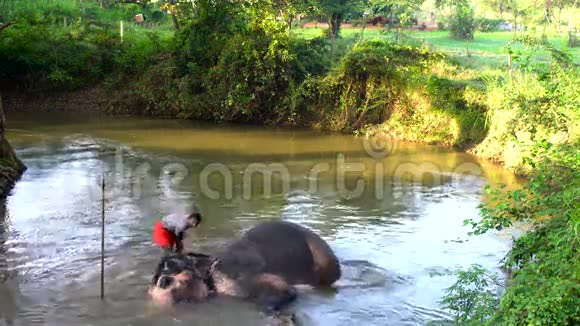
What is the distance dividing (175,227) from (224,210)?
3.85 metres

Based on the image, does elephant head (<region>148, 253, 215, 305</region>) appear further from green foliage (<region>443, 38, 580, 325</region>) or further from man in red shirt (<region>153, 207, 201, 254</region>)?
green foliage (<region>443, 38, 580, 325</region>)

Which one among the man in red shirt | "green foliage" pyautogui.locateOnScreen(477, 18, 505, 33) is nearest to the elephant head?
the man in red shirt

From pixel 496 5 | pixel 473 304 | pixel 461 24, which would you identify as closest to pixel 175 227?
pixel 473 304

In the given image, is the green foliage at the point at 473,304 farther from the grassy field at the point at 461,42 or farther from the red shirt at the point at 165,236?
the grassy field at the point at 461,42

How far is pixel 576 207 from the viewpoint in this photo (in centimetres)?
614

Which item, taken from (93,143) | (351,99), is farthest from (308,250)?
(351,99)

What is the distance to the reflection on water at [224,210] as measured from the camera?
777cm

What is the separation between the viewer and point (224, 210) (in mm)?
11758

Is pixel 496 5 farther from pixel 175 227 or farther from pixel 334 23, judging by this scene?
pixel 175 227

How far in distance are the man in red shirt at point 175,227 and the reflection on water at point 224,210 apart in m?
0.62

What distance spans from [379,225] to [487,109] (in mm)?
7937

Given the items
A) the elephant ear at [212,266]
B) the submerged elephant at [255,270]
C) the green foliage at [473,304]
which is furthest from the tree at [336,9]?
the green foliage at [473,304]

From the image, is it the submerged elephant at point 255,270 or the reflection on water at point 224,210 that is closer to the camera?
the submerged elephant at point 255,270

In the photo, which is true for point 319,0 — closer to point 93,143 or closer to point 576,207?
point 93,143
